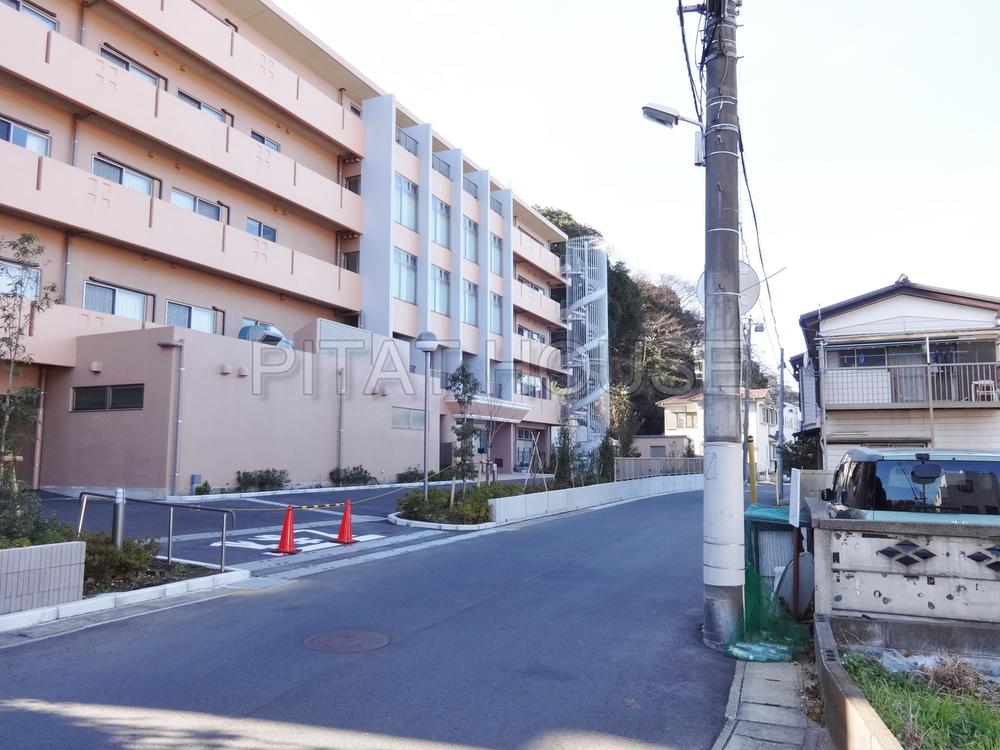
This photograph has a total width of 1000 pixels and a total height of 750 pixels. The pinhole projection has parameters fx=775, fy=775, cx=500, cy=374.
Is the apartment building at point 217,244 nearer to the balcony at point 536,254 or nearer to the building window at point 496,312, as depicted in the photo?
the building window at point 496,312

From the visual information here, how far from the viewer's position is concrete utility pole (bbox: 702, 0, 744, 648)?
7.55m

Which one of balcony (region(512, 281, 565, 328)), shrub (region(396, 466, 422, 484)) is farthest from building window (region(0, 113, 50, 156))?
balcony (region(512, 281, 565, 328))

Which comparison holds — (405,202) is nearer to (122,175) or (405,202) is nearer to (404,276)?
(404,276)

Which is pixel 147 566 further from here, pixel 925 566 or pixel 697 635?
pixel 925 566

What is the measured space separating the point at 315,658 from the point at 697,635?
3842 millimetres

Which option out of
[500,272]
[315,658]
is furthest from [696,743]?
[500,272]

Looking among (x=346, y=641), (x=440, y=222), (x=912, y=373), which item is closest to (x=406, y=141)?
(x=440, y=222)

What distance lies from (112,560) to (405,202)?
26820 millimetres

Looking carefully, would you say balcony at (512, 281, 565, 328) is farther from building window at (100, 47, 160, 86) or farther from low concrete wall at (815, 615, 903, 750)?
low concrete wall at (815, 615, 903, 750)

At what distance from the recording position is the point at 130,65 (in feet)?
78.7

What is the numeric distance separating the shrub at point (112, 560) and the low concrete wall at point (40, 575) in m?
0.78

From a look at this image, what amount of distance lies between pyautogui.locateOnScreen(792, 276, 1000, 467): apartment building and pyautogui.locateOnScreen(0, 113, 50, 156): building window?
2251 cm

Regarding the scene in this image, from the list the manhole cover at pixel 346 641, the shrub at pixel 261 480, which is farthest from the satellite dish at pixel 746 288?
the shrub at pixel 261 480

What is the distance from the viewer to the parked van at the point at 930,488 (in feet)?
21.9
